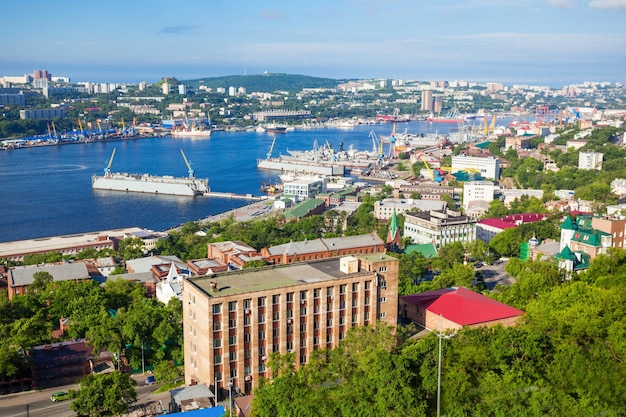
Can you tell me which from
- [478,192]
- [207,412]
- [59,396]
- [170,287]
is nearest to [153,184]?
[478,192]

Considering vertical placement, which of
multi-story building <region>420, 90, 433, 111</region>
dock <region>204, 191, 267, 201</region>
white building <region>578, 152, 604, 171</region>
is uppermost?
multi-story building <region>420, 90, 433, 111</region>

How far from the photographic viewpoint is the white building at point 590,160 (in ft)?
169

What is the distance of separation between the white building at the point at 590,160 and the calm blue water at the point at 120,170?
24.0m

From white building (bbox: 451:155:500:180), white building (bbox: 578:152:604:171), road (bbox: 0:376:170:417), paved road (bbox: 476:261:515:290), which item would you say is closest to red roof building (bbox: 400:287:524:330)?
paved road (bbox: 476:261:515:290)

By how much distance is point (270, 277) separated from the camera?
50.1 feet

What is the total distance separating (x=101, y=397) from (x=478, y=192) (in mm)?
32071

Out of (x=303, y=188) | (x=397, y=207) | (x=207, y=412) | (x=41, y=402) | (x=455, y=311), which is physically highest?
(x=455, y=311)

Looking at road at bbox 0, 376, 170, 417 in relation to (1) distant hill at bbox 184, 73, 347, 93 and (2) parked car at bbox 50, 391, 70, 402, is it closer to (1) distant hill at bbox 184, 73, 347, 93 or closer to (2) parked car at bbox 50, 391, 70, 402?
(2) parked car at bbox 50, 391, 70, 402

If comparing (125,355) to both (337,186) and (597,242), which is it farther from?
(337,186)

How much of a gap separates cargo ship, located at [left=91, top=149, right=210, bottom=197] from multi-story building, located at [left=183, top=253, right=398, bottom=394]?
32899 millimetres

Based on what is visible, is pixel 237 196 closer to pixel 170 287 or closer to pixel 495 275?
pixel 495 275

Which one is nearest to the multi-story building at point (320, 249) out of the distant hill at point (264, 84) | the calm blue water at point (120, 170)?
the calm blue water at point (120, 170)

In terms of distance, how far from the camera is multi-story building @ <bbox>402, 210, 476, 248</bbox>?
95.5ft

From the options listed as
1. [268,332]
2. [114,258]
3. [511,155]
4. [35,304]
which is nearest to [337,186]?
[511,155]
